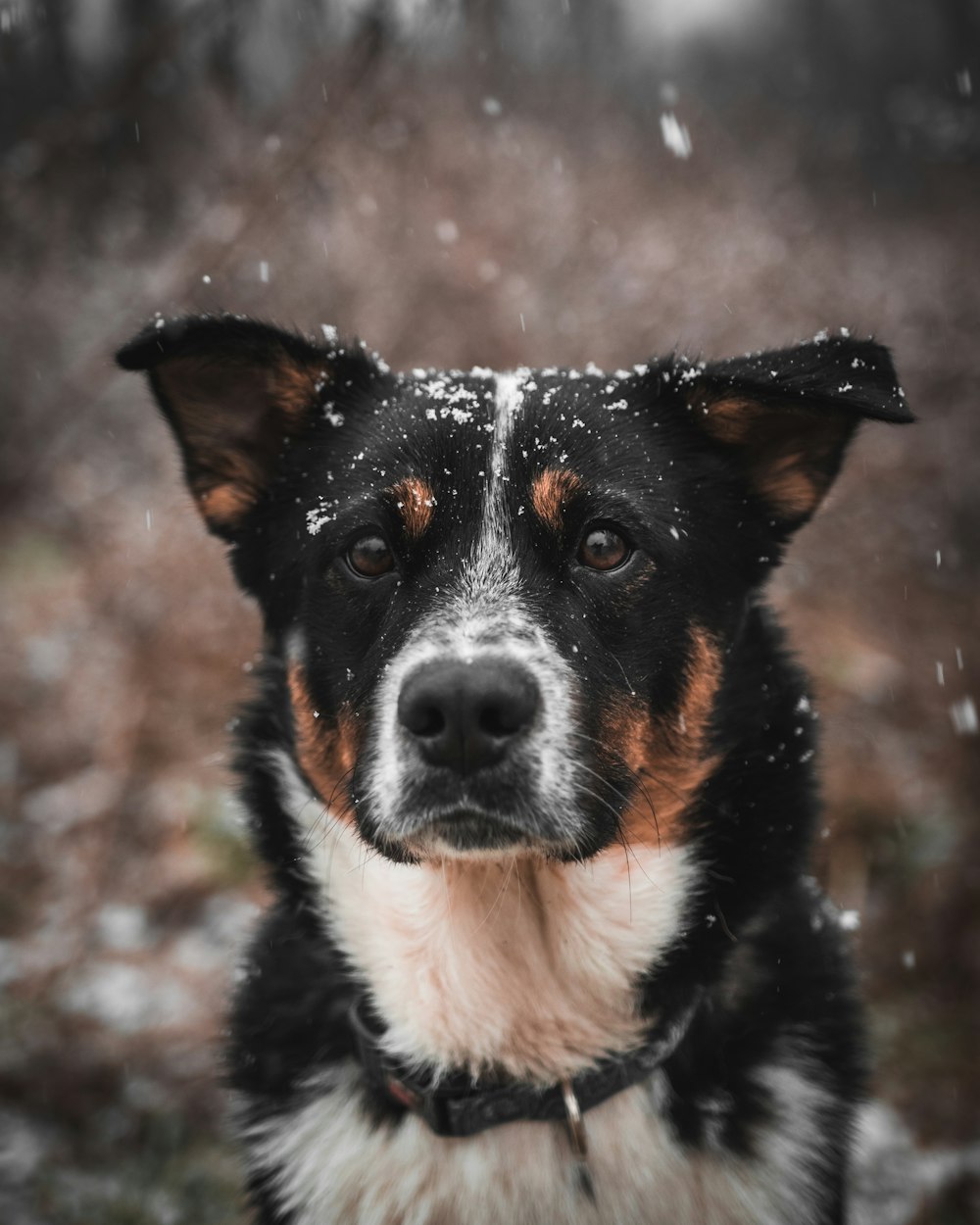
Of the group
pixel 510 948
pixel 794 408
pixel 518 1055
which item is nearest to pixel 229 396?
pixel 794 408

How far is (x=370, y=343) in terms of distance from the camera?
684 cm

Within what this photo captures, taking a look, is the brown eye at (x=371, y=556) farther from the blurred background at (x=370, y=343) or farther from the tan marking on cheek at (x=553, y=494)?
the blurred background at (x=370, y=343)

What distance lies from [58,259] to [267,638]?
17.7 ft

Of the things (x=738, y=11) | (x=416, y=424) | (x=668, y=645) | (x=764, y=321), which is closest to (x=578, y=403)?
(x=416, y=424)

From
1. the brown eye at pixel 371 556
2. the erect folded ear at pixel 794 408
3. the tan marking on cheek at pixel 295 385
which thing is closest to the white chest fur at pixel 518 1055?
the brown eye at pixel 371 556

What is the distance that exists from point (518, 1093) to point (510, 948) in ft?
1.12

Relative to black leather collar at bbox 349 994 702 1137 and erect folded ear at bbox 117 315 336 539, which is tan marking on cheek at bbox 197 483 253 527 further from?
black leather collar at bbox 349 994 702 1137

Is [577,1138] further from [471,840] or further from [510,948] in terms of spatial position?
[471,840]

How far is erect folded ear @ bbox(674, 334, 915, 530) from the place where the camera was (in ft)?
7.41

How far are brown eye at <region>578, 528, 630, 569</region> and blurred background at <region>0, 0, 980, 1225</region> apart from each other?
4.64ft

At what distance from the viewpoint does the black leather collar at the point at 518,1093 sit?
91.3 inches

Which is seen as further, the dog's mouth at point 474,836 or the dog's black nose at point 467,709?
the dog's mouth at point 474,836

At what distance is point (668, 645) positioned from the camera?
→ 2.49m

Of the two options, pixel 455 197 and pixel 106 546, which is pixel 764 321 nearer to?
pixel 455 197
